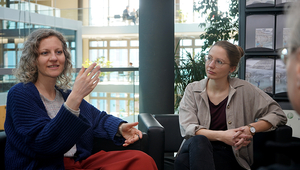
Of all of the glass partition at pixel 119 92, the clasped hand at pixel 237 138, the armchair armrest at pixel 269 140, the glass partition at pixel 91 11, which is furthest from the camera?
the glass partition at pixel 91 11

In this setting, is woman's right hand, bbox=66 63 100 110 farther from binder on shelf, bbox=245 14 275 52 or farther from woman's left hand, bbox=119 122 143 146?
binder on shelf, bbox=245 14 275 52

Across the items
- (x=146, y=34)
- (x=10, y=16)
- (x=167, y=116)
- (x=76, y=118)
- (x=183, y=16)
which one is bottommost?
(x=167, y=116)

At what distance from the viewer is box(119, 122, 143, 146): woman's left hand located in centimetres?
184

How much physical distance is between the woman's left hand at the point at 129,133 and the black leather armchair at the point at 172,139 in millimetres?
75

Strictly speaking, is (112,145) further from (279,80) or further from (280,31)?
(280,31)

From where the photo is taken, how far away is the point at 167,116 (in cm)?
239

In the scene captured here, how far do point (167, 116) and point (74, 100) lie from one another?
1.11m

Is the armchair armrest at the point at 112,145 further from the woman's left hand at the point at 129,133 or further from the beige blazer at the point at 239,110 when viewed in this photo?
the beige blazer at the point at 239,110

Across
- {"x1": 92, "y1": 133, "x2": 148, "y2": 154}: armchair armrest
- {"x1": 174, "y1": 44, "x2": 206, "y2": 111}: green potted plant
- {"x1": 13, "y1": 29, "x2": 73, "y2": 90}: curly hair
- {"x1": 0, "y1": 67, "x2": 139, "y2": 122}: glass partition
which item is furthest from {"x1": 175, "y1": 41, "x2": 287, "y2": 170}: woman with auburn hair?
{"x1": 174, "y1": 44, "x2": 206, "y2": 111}: green potted plant

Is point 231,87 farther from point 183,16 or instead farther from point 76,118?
point 183,16

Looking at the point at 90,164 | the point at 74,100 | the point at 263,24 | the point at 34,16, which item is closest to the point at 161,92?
the point at 263,24

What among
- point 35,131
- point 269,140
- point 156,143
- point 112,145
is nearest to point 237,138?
point 269,140

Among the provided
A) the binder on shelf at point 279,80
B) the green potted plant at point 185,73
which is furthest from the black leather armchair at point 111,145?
the green potted plant at point 185,73

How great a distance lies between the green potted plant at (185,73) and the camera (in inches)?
156
